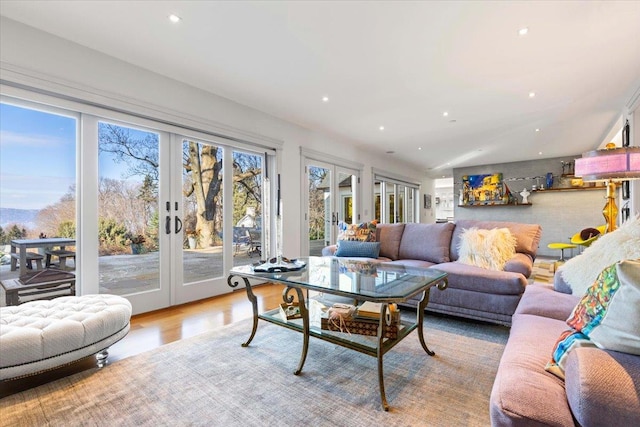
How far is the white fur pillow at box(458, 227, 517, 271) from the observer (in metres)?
2.91

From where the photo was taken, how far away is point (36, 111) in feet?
8.34

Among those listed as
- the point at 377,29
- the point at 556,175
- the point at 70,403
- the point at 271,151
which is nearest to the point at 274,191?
the point at 271,151

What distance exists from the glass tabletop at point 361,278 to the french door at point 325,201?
255 centimetres

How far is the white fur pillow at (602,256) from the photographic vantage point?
161 cm

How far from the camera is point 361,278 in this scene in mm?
2125

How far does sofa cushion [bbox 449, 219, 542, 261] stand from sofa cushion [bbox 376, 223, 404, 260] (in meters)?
0.63

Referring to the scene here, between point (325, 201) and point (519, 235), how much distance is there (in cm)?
323

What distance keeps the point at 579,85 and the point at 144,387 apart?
4991mm

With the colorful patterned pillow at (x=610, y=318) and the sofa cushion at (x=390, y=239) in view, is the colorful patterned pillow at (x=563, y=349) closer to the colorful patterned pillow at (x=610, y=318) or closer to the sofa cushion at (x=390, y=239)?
the colorful patterned pillow at (x=610, y=318)

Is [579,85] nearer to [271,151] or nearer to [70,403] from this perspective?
[271,151]

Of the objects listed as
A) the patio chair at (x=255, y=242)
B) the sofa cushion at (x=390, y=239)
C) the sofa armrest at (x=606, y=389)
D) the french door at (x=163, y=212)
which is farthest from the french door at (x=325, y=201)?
the sofa armrest at (x=606, y=389)

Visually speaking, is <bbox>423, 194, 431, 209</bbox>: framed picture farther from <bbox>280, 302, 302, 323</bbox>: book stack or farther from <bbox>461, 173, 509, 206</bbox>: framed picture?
<bbox>280, 302, 302, 323</bbox>: book stack

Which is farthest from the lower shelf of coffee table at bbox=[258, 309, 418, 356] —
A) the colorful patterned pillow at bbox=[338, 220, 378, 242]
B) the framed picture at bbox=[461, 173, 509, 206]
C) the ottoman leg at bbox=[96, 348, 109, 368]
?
the framed picture at bbox=[461, 173, 509, 206]

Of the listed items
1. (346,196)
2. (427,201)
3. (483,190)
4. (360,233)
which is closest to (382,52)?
(360,233)
